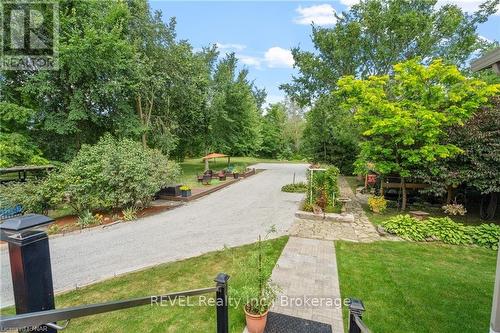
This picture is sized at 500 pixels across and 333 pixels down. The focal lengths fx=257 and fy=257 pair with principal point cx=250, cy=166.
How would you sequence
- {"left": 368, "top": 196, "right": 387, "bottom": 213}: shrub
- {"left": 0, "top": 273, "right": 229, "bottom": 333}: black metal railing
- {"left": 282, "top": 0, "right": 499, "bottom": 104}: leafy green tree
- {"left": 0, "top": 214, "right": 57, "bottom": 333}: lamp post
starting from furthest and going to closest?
1. {"left": 282, "top": 0, "right": 499, "bottom": 104}: leafy green tree
2. {"left": 368, "top": 196, "right": 387, "bottom": 213}: shrub
3. {"left": 0, "top": 214, "right": 57, "bottom": 333}: lamp post
4. {"left": 0, "top": 273, "right": 229, "bottom": 333}: black metal railing

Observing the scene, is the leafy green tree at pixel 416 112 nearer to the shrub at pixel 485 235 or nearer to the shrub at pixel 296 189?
the shrub at pixel 485 235

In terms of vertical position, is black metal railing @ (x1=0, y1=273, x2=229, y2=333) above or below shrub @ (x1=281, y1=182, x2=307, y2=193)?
above

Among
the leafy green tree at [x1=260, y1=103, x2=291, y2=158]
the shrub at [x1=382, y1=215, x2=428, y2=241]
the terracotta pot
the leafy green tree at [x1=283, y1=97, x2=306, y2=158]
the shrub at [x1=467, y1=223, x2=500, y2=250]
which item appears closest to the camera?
the terracotta pot

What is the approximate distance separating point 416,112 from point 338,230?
465 cm

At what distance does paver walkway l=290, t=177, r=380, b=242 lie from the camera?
7.27 meters

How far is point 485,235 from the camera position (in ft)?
21.9

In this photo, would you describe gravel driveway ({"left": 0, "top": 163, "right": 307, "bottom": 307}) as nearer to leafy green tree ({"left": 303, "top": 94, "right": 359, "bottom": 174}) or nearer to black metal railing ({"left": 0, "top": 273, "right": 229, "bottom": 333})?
black metal railing ({"left": 0, "top": 273, "right": 229, "bottom": 333})

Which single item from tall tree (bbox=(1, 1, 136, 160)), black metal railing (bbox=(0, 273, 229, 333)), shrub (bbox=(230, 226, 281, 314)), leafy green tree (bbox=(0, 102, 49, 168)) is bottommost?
shrub (bbox=(230, 226, 281, 314))

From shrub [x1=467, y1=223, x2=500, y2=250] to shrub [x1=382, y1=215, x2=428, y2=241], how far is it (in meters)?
1.09

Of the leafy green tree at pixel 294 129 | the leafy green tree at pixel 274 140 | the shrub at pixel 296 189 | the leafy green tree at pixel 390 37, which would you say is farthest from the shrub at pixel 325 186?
the leafy green tree at pixel 294 129

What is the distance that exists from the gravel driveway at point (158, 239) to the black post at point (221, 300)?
12.2 feet

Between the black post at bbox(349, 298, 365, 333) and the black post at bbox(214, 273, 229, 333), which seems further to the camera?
the black post at bbox(214, 273, 229, 333)

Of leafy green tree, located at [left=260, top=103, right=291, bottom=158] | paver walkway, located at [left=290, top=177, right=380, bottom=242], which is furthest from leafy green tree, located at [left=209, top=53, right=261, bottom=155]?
paver walkway, located at [left=290, top=177, right=380, bottom=242]

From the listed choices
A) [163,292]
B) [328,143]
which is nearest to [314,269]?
[163,292]
